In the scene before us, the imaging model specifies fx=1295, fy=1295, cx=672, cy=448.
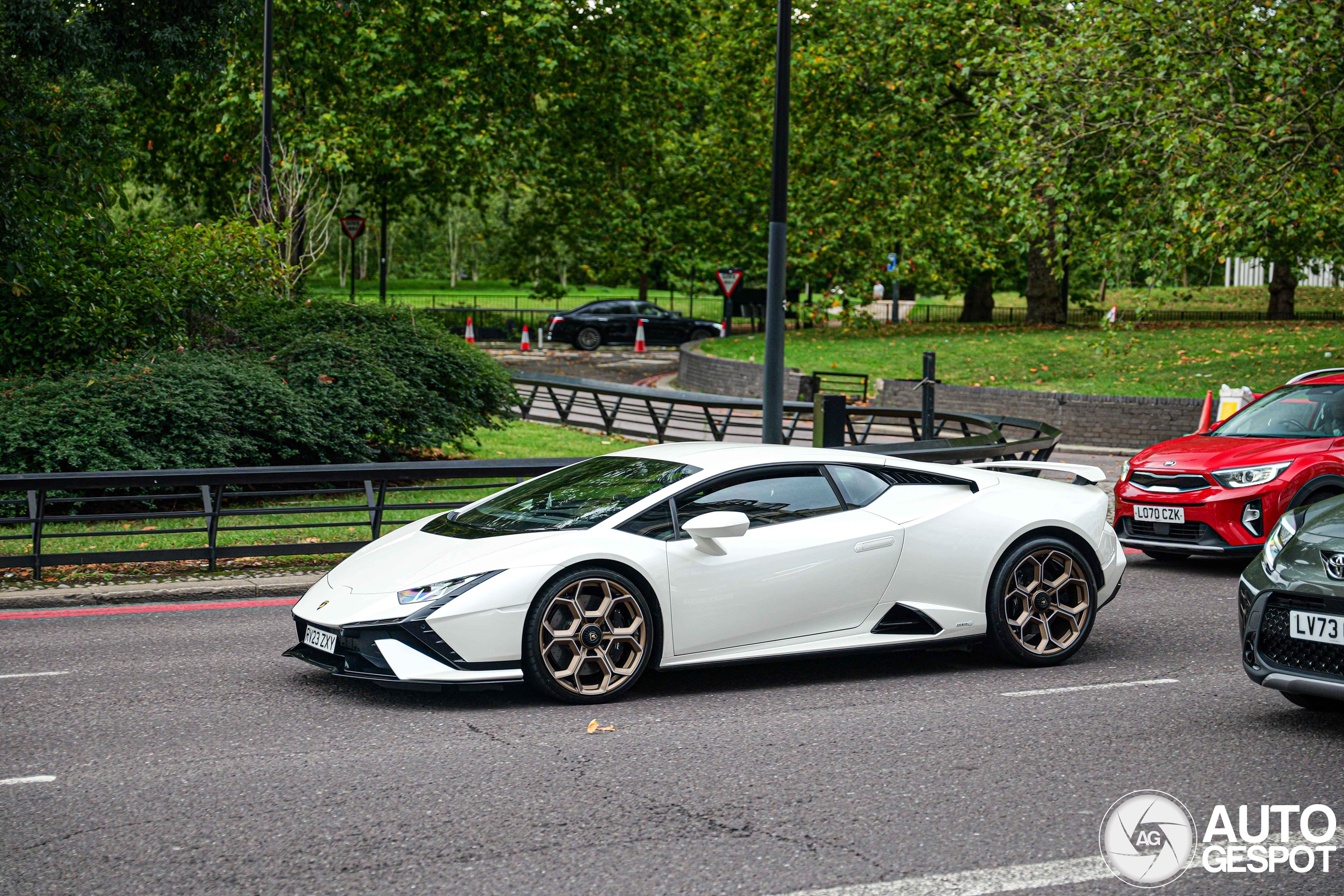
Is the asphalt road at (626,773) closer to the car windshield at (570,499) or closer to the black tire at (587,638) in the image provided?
the black tire at (587,638)

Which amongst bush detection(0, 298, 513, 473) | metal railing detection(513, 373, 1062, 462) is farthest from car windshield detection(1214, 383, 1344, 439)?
bush detection(0, 298, 513, 473)

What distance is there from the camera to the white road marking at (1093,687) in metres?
6.85

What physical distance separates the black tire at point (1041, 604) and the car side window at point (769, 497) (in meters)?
1.11

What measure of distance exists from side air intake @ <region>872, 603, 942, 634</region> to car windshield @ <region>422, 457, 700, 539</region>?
135 centimetres

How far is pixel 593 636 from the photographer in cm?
646

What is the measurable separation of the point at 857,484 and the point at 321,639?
3032 mm

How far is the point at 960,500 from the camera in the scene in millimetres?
7465

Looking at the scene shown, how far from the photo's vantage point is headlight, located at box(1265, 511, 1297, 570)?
20.1 feet

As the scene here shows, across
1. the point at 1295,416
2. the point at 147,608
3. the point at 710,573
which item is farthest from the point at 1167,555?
the point at 147,608

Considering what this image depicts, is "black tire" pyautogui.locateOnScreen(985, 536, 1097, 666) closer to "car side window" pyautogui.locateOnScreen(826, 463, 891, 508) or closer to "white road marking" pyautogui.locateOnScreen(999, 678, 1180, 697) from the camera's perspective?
"white road marking" pyautogui.locateOnScreen(999, 678, 1180, 697)

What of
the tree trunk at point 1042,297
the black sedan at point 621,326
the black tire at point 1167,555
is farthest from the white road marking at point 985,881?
the black sedan at point 621,326

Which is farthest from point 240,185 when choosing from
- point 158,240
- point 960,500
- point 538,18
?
point 960,500

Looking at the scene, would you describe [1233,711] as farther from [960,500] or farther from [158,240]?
[158,240]

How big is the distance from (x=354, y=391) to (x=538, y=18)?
17563 mm
